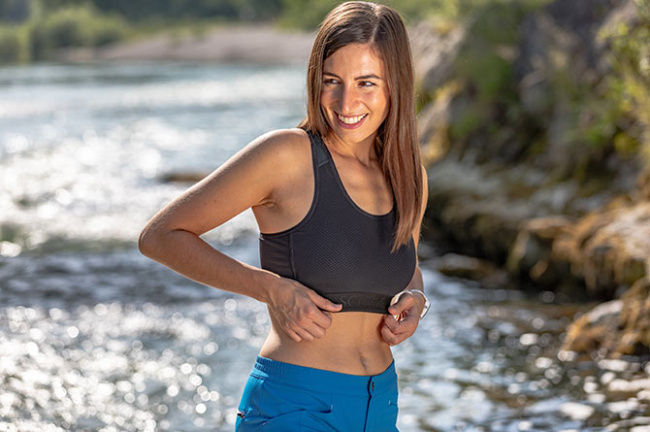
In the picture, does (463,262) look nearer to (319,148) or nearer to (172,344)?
(172,344)

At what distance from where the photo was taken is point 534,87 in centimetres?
1158

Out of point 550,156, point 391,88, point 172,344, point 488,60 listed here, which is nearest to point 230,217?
point 391,88

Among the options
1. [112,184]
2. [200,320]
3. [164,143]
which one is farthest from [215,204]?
[164,143]

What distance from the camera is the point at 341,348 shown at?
254cm

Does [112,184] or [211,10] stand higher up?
[211,10]

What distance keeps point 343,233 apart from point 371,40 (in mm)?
514

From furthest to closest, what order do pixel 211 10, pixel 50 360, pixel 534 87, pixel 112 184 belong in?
pixel 211 10 < pixel 112 184 < pixel 534 87 < pixel 50 360

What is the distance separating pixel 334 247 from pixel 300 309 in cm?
19

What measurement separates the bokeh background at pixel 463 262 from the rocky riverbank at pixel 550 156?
0.02 m

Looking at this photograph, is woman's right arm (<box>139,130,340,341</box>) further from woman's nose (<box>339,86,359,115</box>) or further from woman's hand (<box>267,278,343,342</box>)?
woman's nose (<box>339,86,359,115</box>)

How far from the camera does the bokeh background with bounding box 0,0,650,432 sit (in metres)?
6.24

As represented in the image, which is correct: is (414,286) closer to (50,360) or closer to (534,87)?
(50,360)

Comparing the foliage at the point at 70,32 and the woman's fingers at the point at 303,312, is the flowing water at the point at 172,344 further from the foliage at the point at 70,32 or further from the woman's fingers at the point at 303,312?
the foliage at the point at 70,32

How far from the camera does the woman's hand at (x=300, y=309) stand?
2.40 meters
